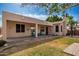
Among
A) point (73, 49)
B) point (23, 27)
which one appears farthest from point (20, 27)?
point (73, 49)

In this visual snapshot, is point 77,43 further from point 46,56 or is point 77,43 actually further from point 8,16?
→ point 8,16

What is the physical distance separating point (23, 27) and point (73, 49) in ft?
27.7

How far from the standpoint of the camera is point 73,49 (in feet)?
36.4

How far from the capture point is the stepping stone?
10.3 meters

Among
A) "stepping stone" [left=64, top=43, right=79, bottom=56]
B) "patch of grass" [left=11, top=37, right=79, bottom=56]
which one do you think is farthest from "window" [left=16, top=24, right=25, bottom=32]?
"stepping stone" [left=64, top=43, right=79, bottom=56]

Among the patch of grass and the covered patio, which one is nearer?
the patch of grass

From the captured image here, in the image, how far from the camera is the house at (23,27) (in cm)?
1330

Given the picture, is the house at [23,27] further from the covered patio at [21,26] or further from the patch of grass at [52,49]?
the patch of grass at [52,49]

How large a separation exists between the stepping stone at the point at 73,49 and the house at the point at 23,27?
7.13 feet

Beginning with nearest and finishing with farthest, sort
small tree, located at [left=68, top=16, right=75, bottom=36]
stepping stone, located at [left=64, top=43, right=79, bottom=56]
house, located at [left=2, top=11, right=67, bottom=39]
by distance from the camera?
stepping stone, located at [left=64, top=43, right=79, bottom=56], small tree, located at [left=68, top=16, right=75, bottom=36], house, located at [left=2, top=11, right=67, bottom=39]

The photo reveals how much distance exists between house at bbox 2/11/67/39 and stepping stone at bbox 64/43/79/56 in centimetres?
217

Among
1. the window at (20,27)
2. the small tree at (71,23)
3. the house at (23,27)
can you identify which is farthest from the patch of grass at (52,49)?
the window at (20,27)

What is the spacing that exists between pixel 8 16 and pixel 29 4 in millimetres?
2497

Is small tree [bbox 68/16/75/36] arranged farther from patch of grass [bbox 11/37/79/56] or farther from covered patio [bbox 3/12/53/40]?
covered patio [bbox 3/12/53/40]
